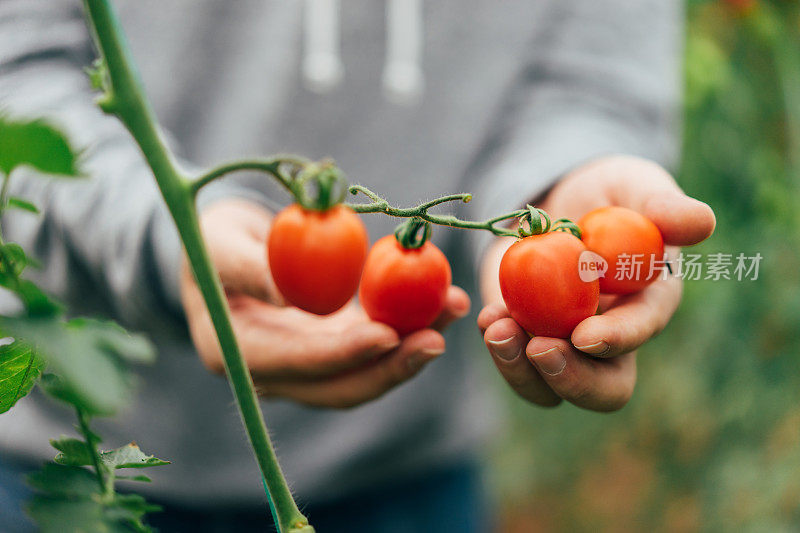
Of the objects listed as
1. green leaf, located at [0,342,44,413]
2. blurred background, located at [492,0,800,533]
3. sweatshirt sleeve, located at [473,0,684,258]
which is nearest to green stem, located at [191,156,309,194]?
green leaf, located at [0,342,44,413]

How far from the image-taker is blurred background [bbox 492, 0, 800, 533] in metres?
1.62

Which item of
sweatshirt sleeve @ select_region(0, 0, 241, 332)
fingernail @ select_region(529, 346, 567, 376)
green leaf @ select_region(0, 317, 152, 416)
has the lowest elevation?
green leaf @ select_region(0, 317, 152, 416)

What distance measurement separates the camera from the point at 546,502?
296 cm

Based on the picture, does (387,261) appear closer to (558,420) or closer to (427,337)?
(427,337)

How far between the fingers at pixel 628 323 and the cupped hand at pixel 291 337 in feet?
0.44

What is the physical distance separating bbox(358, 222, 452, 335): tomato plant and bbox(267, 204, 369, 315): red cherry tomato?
84mm

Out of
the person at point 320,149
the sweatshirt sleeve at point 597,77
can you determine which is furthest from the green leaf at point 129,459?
the sweatshirt sleeve at point 597,77

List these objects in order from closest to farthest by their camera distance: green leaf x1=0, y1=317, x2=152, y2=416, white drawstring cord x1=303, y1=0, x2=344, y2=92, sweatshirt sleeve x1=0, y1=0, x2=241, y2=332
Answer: green leaf x1=0, y1=317, x2=152, y2=416 < sweatshirt sleeve x1=0, y1=0, x2=241, y2=332 < white drawstring cord x1=303, y1=0, x2=344, y2=92

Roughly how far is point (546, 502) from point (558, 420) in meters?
0.42

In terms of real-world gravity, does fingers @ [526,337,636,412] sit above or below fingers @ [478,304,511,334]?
below

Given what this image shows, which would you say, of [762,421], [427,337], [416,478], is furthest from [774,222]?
[427,337]

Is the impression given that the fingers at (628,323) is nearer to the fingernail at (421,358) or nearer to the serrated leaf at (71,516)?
the fingernail at (421,358)

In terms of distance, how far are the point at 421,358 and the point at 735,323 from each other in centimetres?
150

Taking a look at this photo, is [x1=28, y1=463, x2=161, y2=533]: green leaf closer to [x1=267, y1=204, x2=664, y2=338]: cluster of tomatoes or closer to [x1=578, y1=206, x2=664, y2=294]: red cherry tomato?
[x1=267, y1=204, x2=664, y2=338]: cluster of tomatoes
